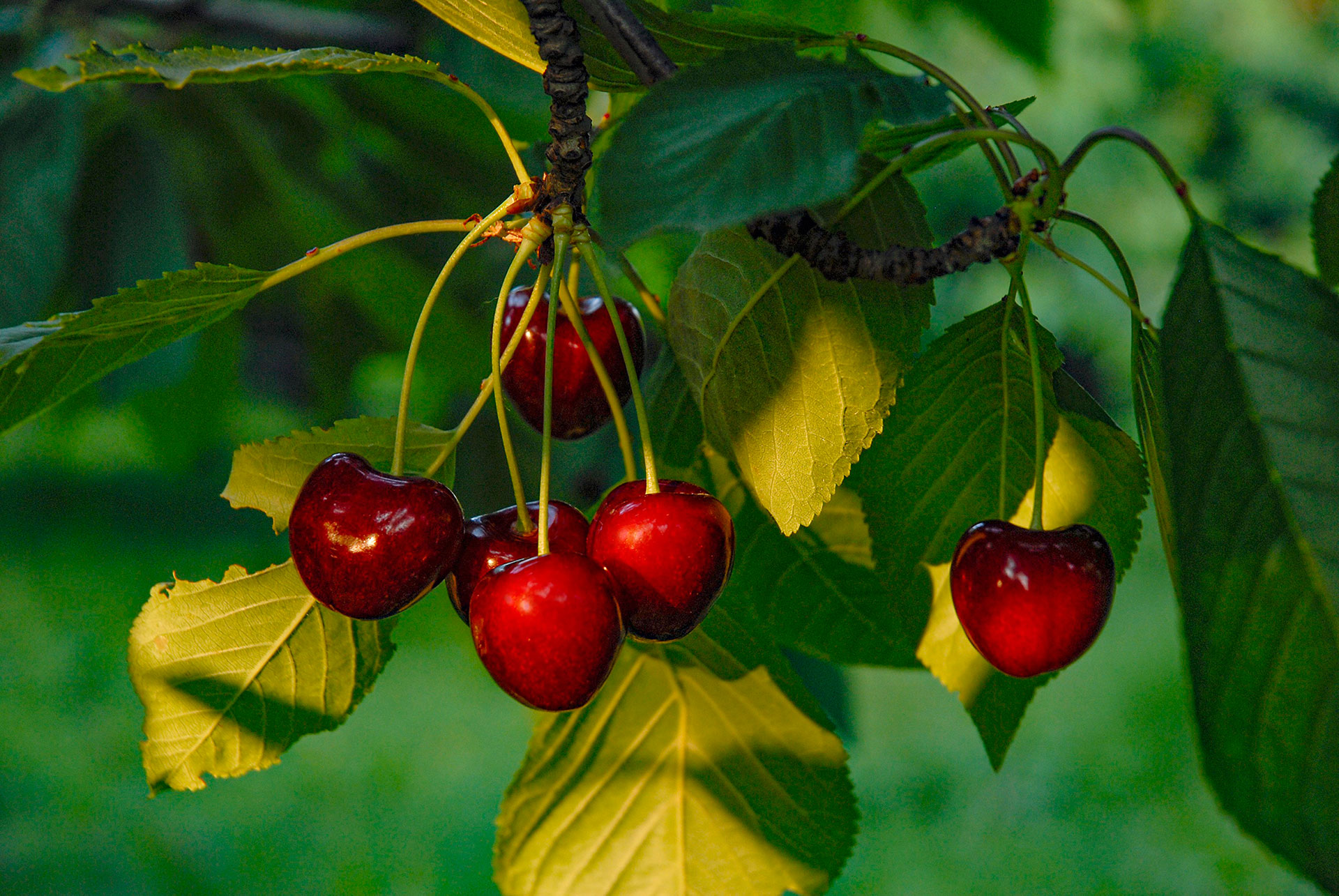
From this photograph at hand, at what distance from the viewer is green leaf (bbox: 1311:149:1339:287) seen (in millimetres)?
715

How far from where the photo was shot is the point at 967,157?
18.6ft

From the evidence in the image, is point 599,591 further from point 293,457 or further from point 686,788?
point 686,788

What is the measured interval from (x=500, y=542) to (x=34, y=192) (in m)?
1.03

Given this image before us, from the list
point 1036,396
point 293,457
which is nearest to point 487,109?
point 293,457

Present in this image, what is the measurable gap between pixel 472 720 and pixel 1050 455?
122 inches

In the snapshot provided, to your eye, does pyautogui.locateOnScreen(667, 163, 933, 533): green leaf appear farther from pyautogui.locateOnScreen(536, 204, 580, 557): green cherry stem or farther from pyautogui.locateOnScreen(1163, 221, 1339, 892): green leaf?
pyautogui.locateOnScreen(1163, 221, 1339, 892): green leaf

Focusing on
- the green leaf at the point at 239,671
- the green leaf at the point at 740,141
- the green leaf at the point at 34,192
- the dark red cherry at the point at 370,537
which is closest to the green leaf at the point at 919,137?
the green leaf at the point at 740,141

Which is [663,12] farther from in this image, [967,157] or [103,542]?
[967,157]

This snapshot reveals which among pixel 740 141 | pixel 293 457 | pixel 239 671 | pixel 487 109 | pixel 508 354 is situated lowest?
pixel 239 671

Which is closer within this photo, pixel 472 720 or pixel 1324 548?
pixel 1324 548

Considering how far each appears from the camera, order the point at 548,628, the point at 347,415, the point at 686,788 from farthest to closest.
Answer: the point at 347,415 → the point at 686,788 → the point at 548,628

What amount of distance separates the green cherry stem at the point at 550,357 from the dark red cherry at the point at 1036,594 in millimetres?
270

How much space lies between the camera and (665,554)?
1.95 ft

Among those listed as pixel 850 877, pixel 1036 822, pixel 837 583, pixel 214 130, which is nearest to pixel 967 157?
pixel 1036 822
